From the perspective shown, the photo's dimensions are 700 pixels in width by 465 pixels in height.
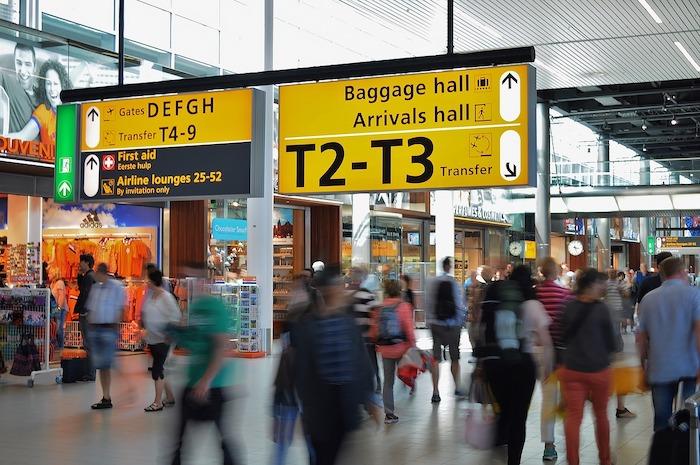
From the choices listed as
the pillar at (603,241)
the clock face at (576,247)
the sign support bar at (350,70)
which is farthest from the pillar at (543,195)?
the sign support bar at (350,70)

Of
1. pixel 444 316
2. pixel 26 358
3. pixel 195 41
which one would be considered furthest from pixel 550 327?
pixel 195 41

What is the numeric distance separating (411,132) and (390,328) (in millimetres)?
3061

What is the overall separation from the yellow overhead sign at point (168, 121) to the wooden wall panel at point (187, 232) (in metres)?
10.5

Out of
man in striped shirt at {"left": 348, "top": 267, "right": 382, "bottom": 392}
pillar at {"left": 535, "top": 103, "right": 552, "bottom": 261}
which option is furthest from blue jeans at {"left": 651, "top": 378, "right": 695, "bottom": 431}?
pillar at {"left": 535, "top": 103, "right": 552, "bottom": 261}

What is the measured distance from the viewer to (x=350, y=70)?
7.50 meters

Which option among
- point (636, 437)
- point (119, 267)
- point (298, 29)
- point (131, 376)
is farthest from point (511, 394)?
point (298, 29)

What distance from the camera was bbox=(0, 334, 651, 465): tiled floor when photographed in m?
8.42

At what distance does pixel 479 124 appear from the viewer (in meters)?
7.80

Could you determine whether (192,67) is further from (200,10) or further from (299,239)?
(299,239)

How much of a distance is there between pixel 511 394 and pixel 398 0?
973cm

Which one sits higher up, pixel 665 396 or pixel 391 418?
pixel 665 396

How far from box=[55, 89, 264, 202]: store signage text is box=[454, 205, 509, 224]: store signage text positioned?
21350 millimetres

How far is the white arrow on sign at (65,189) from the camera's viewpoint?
31.1 feet

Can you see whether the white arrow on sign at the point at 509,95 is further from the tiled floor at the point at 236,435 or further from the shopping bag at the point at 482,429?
the tiled floor at the point at 236,435
